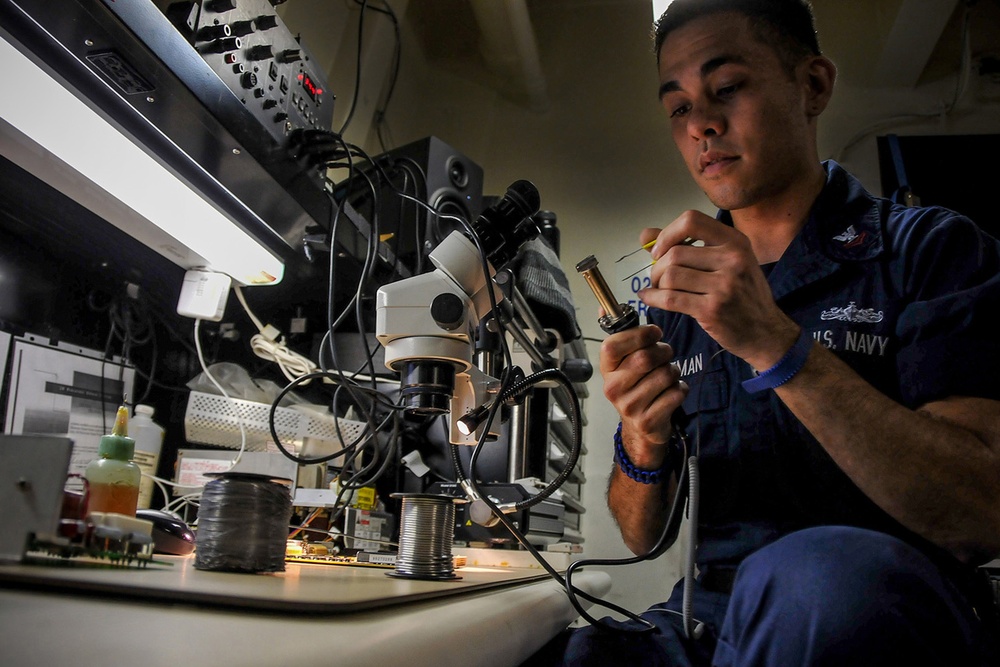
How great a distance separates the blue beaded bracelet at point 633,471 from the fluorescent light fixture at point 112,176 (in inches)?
31.2

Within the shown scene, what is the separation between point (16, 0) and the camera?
27.5 inches

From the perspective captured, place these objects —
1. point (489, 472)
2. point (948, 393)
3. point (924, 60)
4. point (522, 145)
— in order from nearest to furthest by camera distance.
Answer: point (948, 393) → point (489, 472) → point (924, 60) → point (522, 145)

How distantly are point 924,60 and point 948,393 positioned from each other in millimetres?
2682

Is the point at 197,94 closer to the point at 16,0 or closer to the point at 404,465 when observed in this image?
the point at 16,0

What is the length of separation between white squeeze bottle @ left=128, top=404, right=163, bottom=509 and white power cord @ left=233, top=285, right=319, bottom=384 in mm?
264

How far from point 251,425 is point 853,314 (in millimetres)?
1144

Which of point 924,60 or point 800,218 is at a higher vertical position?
point 924,60

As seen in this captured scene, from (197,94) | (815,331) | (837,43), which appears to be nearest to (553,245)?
(815,331)

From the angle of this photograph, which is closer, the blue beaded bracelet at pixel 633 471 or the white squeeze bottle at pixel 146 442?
the blue beaded bracelet at pixel 633 471

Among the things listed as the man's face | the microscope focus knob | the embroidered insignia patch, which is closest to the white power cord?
the microscope focus knob

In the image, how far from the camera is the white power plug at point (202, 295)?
1.36m

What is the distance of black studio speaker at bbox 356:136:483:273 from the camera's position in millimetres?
1624

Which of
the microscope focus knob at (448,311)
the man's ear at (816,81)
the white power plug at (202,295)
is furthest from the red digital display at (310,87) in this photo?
the man's ear at (816,81)

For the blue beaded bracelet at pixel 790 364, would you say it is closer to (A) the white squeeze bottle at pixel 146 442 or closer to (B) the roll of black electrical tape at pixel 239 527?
(B) the roll of black electrical tape at pixel 239 527
